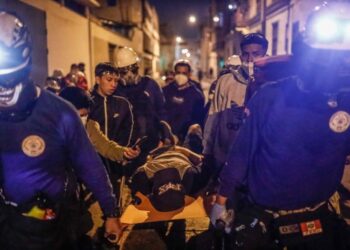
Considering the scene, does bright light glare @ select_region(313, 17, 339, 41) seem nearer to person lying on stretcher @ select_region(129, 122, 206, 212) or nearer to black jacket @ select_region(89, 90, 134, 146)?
person lying on stretcher @ select_region(129, 122, 206, 212)

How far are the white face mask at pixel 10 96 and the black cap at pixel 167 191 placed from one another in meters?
1.81

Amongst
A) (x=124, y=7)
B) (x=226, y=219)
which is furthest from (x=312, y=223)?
(x=124, y=7)

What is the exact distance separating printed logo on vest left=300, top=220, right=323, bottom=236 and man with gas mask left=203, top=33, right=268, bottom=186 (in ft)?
5.97

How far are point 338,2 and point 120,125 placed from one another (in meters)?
2.77

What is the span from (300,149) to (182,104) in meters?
4.91

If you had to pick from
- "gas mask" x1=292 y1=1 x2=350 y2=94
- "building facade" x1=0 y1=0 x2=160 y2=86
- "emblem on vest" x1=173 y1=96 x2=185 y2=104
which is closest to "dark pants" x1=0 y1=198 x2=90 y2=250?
"gas mask" x1=292 y1=1 x2=350 y2=94

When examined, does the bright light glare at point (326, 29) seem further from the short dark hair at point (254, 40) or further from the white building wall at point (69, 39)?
the white building wall at point (69, 39)

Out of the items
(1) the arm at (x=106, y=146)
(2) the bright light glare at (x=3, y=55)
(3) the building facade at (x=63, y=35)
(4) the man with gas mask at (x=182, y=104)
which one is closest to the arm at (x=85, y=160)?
(2) the bright light glare at (x=3, y=55)

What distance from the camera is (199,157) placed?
14.3 ft

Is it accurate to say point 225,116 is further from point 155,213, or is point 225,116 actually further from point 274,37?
point 274,37

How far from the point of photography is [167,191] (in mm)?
3568

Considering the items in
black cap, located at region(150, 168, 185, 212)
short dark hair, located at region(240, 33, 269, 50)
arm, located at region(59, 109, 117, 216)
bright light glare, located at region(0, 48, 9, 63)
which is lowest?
black cap, located at region(150, 168, 185, 212)

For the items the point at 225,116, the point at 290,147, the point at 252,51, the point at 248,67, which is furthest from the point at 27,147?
the point at 252,51

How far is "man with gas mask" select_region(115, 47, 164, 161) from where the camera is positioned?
473 cm
